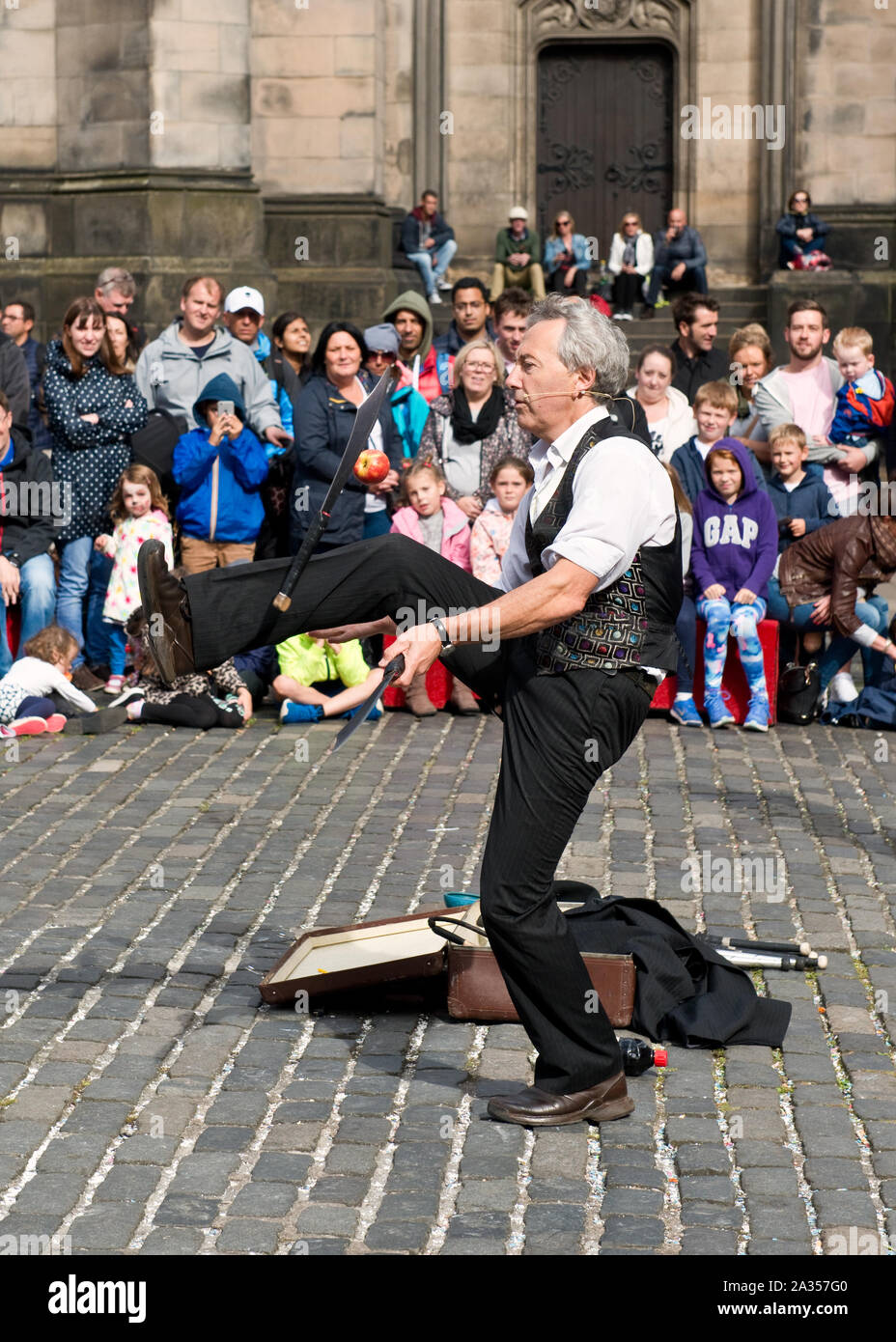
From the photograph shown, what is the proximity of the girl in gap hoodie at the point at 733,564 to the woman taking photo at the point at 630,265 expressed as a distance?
433 inches

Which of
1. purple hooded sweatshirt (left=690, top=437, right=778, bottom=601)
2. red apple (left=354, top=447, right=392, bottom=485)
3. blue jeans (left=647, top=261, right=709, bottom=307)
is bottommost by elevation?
purple hooded sweatshirt (left=690, top=437, right=778, bottom=601)

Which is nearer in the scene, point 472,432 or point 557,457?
point 557,457

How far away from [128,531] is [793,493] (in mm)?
3847

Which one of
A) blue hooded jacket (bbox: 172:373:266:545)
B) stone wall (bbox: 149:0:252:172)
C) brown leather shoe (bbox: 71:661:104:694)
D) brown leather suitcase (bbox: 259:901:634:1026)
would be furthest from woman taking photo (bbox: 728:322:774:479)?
stone wall (bbox: 149:0:252:172)

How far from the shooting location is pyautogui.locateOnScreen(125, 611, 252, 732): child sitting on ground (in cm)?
1043

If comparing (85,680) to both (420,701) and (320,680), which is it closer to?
(320,680)

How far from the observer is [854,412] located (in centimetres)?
1129

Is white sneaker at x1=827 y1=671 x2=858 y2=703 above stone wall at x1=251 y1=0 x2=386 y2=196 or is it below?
below

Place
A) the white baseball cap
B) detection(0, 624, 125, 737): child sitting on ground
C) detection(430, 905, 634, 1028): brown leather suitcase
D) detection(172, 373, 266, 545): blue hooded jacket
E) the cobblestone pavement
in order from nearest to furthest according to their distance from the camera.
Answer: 1. the cobblestone pavement
2. detection(430, 905, 634, 1028): brown leather suitcase
3. detection(0, 624, 125, 737): child sitting on ground
4. detection(172, 373, 266, 545): blue hooded jacket
5. the white baseball cap

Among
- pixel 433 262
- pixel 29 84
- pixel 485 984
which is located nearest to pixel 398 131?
pixel 433 262

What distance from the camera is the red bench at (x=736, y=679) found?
10672 mm

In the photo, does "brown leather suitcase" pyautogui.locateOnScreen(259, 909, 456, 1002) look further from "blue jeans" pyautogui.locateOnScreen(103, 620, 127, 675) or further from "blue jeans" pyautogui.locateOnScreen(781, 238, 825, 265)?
"blue jeans" pyautogui.locateOnScreen(781, 238, 825, 265)

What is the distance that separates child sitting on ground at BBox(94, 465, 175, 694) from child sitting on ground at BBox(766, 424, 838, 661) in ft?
11.6
